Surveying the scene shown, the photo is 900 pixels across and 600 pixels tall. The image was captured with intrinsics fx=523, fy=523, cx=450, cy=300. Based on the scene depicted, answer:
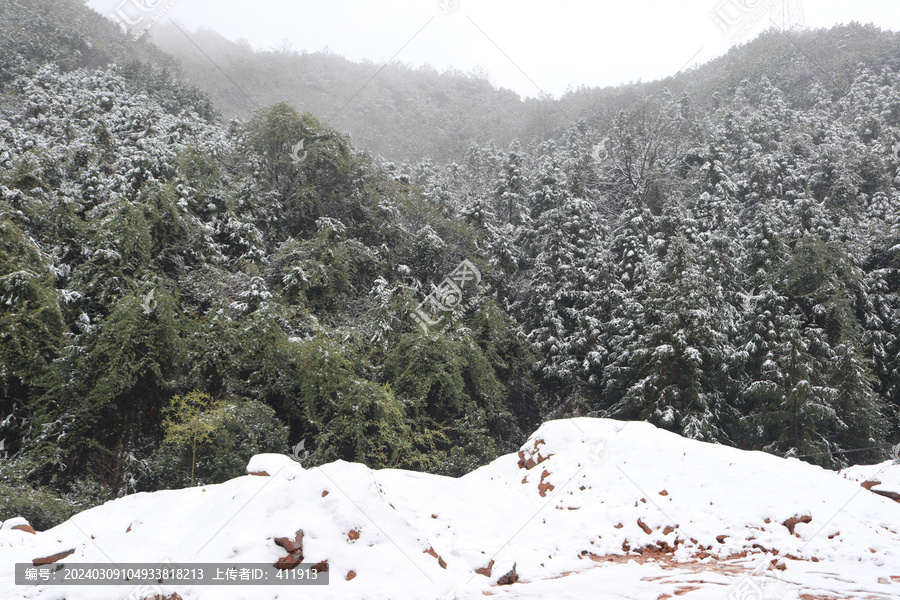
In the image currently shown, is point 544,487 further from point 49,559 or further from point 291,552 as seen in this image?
point 49,559

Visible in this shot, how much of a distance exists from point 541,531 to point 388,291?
8.07 m

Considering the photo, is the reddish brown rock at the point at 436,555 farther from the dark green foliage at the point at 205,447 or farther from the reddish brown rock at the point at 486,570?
the dark green foliage at the point at 205,447

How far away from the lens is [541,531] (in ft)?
19.1

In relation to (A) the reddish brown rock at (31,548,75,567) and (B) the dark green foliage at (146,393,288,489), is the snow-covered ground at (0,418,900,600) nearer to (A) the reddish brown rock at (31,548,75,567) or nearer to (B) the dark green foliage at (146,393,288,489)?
(A) the reddish brown rock at (31,548,75,567)

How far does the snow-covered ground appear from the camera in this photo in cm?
425

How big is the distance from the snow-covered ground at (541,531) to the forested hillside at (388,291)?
12.6 ft

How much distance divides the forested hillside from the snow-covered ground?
3838mm

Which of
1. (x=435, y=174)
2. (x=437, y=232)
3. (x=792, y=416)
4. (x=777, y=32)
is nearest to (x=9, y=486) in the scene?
(x=437, y=232)

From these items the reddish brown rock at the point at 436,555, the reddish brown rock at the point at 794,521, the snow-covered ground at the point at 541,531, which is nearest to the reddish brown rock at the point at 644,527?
the snow-covered ground at the point at 541,531

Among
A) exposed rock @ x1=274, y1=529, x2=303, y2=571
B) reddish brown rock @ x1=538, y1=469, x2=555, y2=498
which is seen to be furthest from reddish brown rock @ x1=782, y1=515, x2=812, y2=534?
exposed rock @ x1=274, y1=529, x2=303, y2=571

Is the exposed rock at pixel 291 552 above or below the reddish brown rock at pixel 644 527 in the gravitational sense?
below

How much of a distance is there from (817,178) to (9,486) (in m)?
21.4

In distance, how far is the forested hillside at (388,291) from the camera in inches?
369

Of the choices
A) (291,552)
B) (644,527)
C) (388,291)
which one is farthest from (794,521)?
(388,291)
